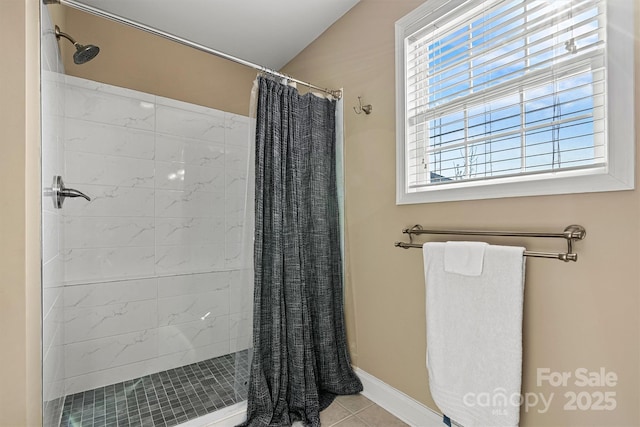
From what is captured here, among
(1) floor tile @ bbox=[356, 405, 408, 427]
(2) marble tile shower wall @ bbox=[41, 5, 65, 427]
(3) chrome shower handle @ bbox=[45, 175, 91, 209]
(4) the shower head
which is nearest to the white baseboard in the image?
(1) floor tile @ bbox=[356, 405, 408, 427]

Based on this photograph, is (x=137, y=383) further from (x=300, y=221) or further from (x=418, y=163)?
(x=418, y=163)

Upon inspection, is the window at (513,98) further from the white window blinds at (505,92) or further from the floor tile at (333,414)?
the floor tile at (333,414)

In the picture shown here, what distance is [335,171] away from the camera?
2.18 m

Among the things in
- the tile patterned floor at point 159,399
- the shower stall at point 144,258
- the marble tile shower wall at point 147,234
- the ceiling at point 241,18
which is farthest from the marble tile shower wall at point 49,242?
the ceiling at point 241,18

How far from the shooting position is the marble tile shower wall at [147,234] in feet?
6.77

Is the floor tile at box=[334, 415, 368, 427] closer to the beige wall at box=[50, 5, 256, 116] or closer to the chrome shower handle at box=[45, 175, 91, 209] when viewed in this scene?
the chrome shower handle at box=[45, 175, 91, 209]

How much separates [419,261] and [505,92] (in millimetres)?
894

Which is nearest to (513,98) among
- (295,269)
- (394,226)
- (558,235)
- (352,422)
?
(558,235)

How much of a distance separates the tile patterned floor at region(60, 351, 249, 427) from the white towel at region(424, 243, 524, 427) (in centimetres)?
104

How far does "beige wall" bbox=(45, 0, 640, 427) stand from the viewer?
107cm

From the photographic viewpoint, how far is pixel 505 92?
1380mm

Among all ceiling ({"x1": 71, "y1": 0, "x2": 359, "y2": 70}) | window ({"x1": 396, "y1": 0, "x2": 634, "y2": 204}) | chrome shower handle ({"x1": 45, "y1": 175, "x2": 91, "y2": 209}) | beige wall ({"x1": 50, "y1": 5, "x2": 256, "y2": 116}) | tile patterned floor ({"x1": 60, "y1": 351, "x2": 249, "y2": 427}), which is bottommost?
tile patterned floor ({"x1": 60, "y1": 351, "x2": 249, "y2": 427})

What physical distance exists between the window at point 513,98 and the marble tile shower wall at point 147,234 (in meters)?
1.33

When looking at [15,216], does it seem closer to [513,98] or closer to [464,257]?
[464,257]
